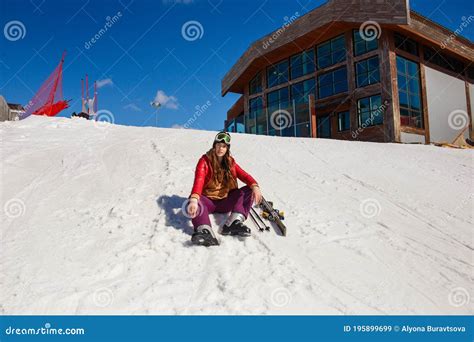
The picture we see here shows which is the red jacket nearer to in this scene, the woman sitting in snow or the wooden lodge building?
the woman sitting in snow

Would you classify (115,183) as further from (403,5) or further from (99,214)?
(403,5)

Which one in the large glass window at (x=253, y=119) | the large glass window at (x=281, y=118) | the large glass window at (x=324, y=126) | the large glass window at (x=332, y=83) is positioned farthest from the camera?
the large glass window at (x=253, y=119)

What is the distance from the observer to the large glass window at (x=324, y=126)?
21562 mm

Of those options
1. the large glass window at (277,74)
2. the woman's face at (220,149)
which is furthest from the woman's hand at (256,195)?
the large glass window at (277,74)

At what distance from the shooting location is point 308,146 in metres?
10.1

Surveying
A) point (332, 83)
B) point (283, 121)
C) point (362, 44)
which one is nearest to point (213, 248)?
point (283, 121)

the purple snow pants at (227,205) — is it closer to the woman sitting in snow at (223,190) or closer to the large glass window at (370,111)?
the woman sitting in snow at (223,190)

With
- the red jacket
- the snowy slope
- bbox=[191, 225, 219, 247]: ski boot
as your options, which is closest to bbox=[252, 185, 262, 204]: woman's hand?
the red jacket

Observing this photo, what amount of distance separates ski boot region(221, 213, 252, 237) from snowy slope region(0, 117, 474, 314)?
0.09 metres

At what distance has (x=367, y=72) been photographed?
64.3ft

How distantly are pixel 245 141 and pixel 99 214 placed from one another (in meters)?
6.29

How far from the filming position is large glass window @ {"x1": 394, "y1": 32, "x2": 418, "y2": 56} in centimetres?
1950

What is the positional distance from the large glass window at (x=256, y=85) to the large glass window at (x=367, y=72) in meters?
8.31
